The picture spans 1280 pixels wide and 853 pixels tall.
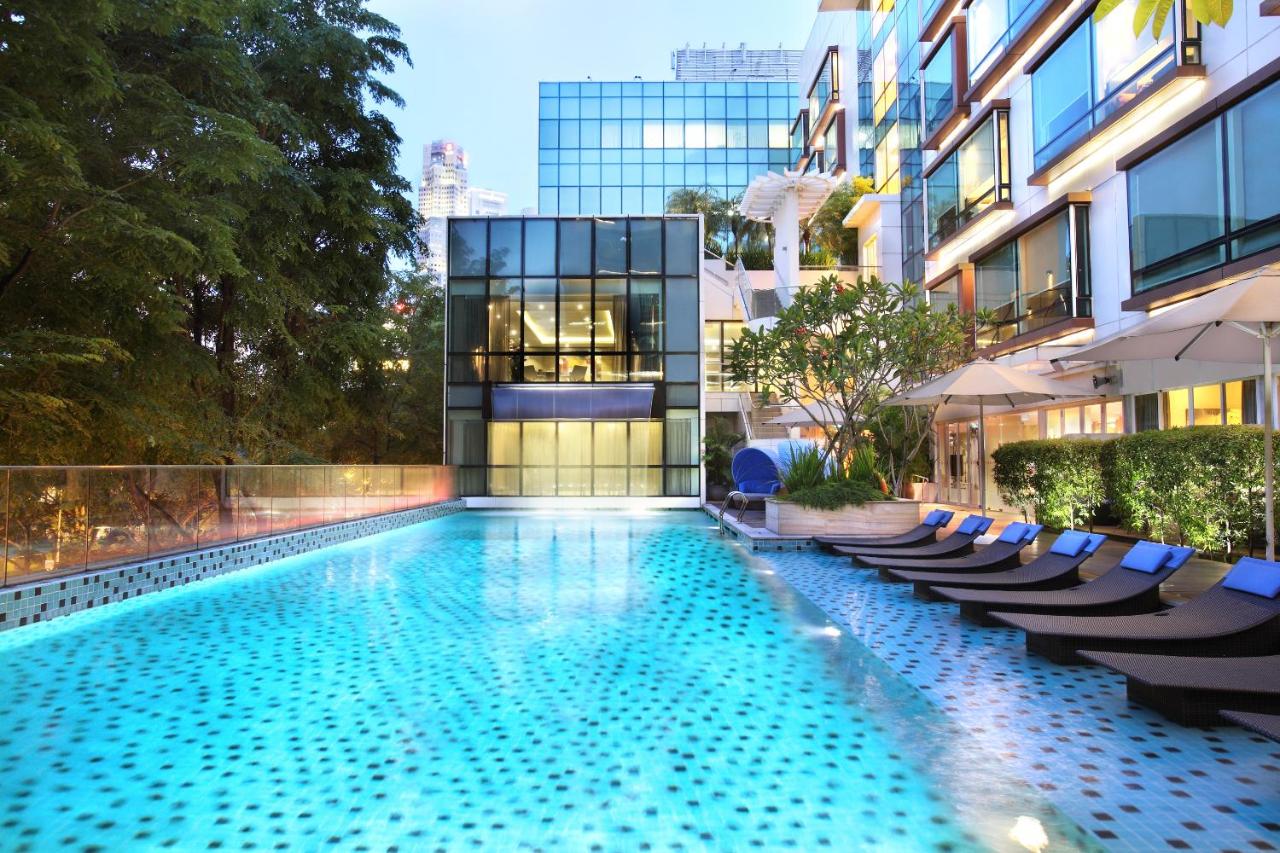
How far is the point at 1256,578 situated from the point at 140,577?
9440 millimetres

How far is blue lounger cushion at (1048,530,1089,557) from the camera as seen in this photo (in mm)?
7070

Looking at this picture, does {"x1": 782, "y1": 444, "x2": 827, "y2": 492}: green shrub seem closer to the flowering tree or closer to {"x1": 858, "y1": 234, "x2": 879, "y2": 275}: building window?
the flowering tree

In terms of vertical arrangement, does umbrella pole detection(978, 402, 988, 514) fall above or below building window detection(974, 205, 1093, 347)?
below

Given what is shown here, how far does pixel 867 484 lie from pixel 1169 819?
9.38 metres

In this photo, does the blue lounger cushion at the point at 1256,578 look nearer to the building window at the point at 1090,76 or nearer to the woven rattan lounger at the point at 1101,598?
the woven rattan lounger at the point at 1101,598

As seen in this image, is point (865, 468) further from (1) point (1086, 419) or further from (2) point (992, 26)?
(2) point (992, 26)

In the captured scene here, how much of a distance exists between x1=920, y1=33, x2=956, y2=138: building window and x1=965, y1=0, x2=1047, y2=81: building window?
0.82m

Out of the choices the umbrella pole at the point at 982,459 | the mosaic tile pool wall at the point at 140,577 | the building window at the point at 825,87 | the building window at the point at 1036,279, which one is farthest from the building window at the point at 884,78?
the mosaic tile pool wall at the point at 140,577

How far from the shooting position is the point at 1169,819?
307 cm

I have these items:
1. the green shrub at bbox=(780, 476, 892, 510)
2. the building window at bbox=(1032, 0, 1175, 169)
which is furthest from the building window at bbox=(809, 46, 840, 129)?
the green shrub at bbox=(780, 476, 892, 510)

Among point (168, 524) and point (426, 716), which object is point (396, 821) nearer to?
point (426, 716)

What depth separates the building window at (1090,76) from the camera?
41.3ft

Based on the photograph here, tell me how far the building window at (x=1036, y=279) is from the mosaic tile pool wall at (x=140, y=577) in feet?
42.1

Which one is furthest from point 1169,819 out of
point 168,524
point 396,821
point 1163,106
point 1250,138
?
point 1163,106
